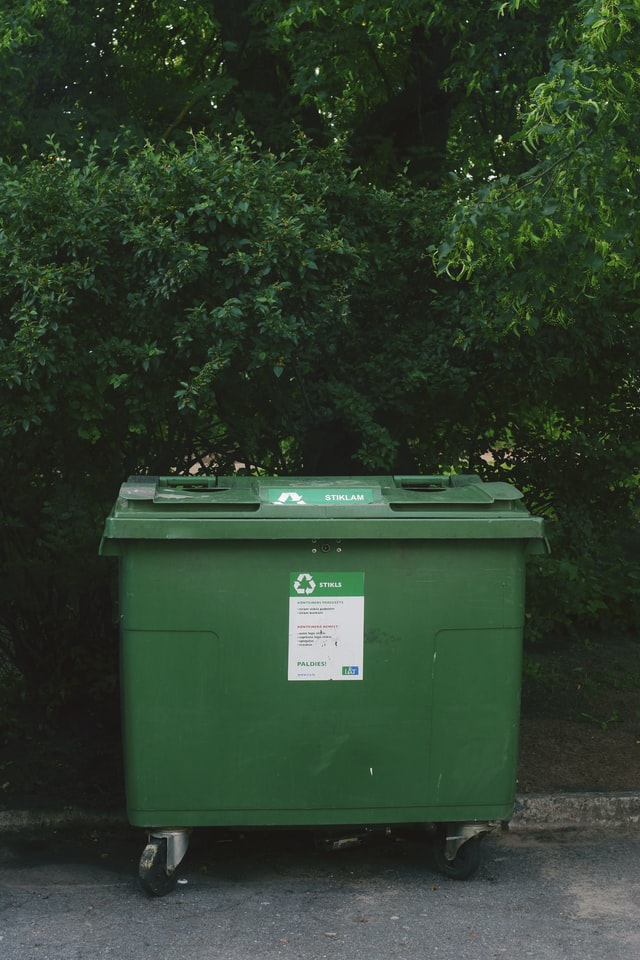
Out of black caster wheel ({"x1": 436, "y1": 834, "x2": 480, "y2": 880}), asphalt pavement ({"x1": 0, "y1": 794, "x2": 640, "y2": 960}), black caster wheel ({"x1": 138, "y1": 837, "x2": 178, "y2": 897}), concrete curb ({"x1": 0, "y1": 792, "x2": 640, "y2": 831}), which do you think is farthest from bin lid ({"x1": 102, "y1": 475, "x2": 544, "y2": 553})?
concrete curb ({"x1": 0, "y1": 792, "x2": 640, "y2": 831})

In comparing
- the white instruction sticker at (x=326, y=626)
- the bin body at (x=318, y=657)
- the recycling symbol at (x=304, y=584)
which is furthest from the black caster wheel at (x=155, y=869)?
the recycling symbol at (x=304, y=584)

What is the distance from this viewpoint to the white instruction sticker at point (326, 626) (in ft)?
13.2

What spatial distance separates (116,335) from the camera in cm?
490

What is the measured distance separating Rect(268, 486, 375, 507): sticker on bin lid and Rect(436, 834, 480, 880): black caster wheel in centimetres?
132

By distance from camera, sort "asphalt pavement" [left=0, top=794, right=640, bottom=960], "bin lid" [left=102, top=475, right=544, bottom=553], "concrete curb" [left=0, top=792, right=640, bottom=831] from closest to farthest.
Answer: "asphalt pavement" [left=0, top=794, right=640, bottom=960] → "bin lid" [left=102, top=475, right=544, bottom=553] → "concrete curb" [left=0, top=792, right=640, bottom=831]

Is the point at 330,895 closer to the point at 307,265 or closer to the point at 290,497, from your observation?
the point at 290,497

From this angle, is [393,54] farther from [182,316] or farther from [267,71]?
[182,316]

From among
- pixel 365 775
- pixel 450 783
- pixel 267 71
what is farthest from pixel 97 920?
pixel 267 71

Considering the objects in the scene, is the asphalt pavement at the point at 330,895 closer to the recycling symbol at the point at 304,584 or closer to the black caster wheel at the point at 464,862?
the black caster wheel at the point at 464,862

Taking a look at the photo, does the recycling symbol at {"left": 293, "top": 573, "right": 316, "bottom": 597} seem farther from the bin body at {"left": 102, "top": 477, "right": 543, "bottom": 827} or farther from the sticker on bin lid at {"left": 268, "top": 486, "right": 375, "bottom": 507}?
the sticker on bin lid at {"left": 268, "top": 486, "right": 375, "bottom": 507}

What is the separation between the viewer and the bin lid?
397cm

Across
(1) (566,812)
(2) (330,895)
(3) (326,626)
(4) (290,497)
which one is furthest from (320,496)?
(1) (566,812)

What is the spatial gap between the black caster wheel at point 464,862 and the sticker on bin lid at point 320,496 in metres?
1.32

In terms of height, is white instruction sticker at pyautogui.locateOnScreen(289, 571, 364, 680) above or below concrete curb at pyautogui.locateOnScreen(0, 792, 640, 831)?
above
